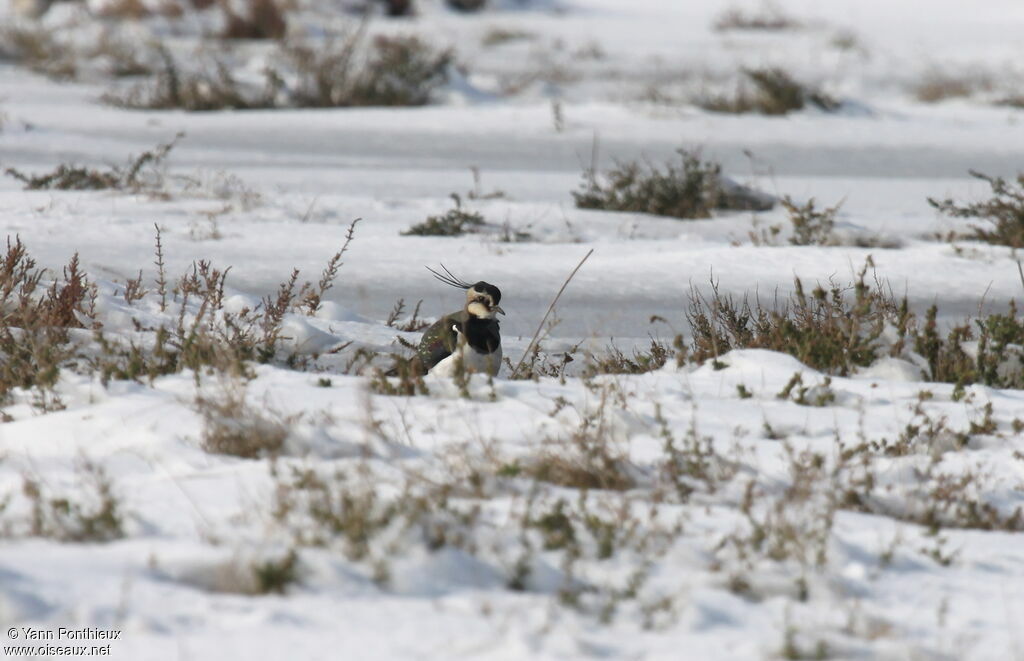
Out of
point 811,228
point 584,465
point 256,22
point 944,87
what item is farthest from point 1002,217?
point 256,22

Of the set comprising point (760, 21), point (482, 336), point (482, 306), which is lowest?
point (482, 336)

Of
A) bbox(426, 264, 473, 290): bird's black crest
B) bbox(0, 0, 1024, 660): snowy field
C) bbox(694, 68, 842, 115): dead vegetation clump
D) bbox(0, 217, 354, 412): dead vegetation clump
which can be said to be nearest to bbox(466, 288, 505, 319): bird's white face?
bbox(426, 264, 473, 290): bird's black crest

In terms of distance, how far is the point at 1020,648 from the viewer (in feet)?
8.86

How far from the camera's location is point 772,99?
44.0ft

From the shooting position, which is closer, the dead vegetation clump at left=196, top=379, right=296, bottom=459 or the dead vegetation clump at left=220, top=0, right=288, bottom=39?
the dead vegetation clump at left=196, top=379, right=296, bottom=459

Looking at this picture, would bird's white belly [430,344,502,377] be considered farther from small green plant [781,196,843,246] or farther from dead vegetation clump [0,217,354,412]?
small green plant [781,196,843,246]

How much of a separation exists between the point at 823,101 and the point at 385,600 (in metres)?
12.1

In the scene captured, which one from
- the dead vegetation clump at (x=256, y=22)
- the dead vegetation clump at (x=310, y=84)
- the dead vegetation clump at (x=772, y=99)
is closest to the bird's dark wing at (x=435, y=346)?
the dead vegetation clump at (x=310, y=84)

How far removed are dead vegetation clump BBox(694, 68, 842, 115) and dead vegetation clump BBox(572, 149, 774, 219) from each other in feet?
16.2

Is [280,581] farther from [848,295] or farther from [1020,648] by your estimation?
[848,295]

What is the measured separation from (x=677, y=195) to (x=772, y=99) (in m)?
5.52

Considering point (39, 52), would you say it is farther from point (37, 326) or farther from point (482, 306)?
point (482, 306)

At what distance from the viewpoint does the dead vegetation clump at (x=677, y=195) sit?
8.42m

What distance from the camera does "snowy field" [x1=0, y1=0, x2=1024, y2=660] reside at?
271 centimetres
